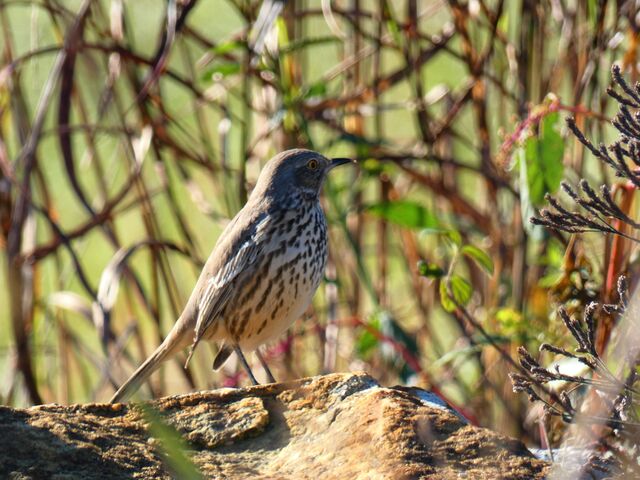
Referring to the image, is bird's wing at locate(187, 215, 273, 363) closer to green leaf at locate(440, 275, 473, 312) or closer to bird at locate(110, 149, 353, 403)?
bird at locate(110, 149, 353, 403)

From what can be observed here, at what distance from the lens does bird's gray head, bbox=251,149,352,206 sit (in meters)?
5.81

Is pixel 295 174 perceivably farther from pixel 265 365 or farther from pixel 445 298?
pixel 445 298

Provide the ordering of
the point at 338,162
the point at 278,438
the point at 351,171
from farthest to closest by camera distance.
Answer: the point at 351,171 < the point at 338,162 < the point at 278,438

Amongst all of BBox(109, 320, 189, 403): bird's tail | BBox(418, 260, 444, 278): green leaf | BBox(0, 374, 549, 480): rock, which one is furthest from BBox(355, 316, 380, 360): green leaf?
BBox(0, 374, 549, 480): rock

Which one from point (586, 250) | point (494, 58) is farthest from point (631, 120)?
point (494, 58)

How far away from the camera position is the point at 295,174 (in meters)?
5.85

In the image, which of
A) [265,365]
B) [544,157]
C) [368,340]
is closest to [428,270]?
[544,157]

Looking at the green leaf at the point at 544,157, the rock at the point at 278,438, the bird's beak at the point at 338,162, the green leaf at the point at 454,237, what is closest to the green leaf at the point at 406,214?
the bird's beak at the point at 338,162

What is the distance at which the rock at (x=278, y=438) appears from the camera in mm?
3455

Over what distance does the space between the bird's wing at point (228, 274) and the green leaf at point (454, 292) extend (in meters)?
0.99

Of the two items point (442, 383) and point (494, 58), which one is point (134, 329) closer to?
point (442, 383)

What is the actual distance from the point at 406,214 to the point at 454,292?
692 mm

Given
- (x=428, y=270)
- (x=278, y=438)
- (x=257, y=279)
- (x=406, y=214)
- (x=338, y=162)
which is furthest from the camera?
(x=338, y=162)

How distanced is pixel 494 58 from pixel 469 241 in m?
1.11
